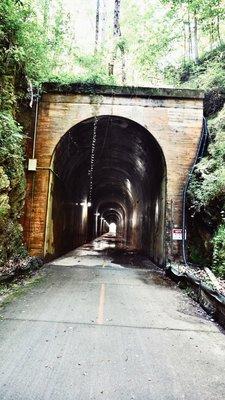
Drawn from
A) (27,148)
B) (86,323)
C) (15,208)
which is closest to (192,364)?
(86,323)

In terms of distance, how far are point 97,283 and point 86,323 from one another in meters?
4.10

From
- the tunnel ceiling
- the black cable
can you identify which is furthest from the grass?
the tunnel ceiling

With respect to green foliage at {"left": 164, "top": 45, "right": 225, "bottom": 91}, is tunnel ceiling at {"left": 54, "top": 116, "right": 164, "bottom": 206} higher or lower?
lower

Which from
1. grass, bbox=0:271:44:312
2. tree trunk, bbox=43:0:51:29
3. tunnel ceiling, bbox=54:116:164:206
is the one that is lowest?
grass, bbox=0:271:44:312

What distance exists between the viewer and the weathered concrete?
13875 mm

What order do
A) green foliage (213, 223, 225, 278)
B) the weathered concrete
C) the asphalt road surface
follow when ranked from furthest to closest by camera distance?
the weathered concrete, green foliage (213, 223, 225, 278), the asphalt road surface

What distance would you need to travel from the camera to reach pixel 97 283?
10.4m

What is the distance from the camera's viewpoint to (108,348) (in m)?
5.05

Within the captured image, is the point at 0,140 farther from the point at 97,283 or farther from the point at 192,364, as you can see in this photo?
Answer: the point at 192,364

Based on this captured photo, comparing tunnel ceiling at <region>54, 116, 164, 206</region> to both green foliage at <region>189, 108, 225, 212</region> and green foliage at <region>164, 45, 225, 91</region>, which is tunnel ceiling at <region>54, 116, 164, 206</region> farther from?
green foliage at <region>164, 45, 225, 91</region>

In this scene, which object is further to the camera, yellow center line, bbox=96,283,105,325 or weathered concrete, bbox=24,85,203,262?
weathered concrete, bbox=24,85,203,262

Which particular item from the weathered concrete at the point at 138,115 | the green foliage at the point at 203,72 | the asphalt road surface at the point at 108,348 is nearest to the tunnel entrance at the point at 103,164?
the weathered concrete at the point at 138,115

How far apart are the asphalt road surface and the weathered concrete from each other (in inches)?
250

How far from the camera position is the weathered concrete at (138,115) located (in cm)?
1388
